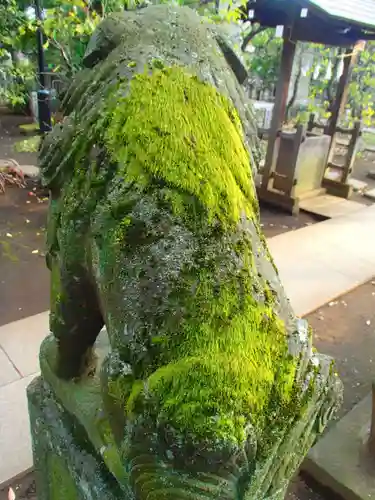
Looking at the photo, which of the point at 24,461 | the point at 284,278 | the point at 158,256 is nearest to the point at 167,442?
the point at 158,256

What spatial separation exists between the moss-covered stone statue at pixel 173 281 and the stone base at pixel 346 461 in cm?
152

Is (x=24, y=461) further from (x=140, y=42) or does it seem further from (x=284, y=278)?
(x=284, y=278)

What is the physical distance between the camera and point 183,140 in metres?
0.93

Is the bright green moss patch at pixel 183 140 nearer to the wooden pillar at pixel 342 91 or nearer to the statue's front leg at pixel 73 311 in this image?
the statue's front leg at pixel 73 311

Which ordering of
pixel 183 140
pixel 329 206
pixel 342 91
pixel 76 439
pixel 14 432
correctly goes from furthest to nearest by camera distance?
pixel 342 91
pixel 329 206
pixel 14 432
pixel 76 439
pixel 183 140

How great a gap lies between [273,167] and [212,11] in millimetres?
2846

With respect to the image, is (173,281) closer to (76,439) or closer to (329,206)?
(76,439)

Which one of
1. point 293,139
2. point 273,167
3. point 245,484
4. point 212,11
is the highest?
point 212,11

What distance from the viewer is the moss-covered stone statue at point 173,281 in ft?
2.30

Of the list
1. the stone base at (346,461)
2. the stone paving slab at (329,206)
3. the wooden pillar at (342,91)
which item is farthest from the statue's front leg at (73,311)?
the wooden pillar at (342,91)

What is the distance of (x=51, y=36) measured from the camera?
13.3ft

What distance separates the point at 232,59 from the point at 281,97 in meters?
5.29

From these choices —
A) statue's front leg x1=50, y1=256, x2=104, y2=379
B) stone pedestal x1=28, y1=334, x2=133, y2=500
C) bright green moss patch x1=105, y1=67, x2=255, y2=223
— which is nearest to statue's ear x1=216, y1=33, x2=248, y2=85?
bright green moss patch x1=105, y1=67, x2=255, y2=223

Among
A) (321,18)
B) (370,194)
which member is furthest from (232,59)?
(370,194)
